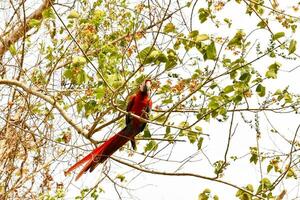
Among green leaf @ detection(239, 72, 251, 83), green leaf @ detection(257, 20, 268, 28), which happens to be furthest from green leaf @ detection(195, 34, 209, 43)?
green leaf @ detection(257, 20, 268, 28)

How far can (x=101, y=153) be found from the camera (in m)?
3.23

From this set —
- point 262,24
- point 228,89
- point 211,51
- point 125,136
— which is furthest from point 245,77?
point 125,136

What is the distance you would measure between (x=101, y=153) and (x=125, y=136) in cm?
25

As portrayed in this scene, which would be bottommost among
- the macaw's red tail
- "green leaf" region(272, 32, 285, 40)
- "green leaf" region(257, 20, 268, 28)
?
the macaw's red tail

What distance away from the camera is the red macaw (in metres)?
3.18

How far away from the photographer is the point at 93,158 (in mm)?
3176

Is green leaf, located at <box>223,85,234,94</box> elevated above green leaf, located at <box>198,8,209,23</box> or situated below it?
below

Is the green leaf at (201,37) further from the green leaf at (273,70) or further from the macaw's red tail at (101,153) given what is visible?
the macaw's red tail at (101,153)

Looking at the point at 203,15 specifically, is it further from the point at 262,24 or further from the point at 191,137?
the point at 191,137

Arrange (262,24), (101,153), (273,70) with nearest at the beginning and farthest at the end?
Answer: 1. (273,70)
2. (262,24)
3. (101,153)

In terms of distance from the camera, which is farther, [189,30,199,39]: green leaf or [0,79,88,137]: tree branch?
[0,79,88,137]: tree branch

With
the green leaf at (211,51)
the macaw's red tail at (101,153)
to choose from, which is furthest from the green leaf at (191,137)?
the green leaf at (211,51)

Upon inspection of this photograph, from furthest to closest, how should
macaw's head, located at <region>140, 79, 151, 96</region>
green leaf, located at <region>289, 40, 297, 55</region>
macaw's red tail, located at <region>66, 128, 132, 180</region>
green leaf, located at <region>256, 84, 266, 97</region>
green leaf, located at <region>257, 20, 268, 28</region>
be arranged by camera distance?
macaw's head, located at <region>140, 79, 151, 96</region>
macaw's red tail, located at <region>66, 128, 132, 180</region>
green leaf, located at <region>257, 20, 268, 28</region>
green leaf, located at <region>256, 84, 266, 97</region>
green leaf, located at <region>289, 40, 297, 55</region>

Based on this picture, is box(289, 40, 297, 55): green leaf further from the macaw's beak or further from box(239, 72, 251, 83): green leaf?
the macaw's beak
